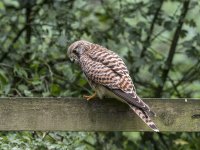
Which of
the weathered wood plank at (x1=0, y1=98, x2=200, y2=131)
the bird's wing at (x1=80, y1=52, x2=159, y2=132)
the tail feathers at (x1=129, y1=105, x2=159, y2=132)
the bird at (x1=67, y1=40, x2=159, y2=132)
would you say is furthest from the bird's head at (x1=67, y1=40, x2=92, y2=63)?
the tail feathers at (x1=129, y1=105, x2=159, y2=132)

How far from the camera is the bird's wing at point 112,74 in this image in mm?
4367

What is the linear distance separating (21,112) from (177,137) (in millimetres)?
2445

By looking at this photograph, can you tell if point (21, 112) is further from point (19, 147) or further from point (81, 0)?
point (81, 0)

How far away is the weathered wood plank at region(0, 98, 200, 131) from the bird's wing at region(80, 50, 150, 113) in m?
0.10

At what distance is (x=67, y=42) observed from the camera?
608 cm

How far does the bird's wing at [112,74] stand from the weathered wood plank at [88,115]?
0.10 meters

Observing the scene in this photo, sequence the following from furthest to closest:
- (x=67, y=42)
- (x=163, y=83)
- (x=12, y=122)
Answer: (x=163, y=83) < (x=67, y=42) < (x=12, y=122)

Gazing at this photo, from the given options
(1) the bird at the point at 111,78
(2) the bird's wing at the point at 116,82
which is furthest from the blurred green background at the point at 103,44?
(2) the bird's wing at the point at 116,82

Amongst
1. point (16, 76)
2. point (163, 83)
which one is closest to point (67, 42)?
point (16, 76)

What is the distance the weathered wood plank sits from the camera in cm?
425

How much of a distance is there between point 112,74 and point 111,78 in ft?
0.16

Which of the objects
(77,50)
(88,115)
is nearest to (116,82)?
(88,115)

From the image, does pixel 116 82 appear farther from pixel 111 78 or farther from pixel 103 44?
pixel 103 44

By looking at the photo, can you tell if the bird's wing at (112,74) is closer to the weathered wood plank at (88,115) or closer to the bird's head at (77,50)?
the weathered wood plank at (88,115)
